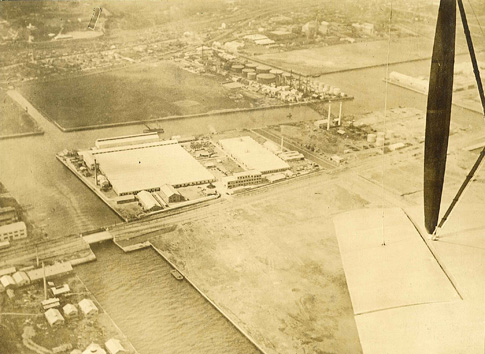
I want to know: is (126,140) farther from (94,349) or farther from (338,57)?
(338,57)

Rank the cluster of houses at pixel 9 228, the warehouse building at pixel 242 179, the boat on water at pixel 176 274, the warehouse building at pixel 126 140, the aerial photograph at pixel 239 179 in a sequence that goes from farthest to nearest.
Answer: the warehouse building at pixel 126 140 < the warehouse building at pixel 242 179 < the cluster of houses at pixel 9 228 < the boat on water at pixel 176 274 < the aerial photograph at pixel 239 179

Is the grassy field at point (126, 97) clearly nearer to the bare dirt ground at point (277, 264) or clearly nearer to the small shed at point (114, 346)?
the bare dirt ground at point (277, 264)

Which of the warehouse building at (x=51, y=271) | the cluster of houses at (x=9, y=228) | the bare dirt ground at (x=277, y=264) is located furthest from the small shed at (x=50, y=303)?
the bare dirt ground at (x=277, y=264)

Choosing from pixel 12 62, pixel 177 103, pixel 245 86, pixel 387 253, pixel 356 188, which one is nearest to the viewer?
pixel 387 253

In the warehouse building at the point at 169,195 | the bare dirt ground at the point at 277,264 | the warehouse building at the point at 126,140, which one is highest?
the warehouse building at the point at 126,140

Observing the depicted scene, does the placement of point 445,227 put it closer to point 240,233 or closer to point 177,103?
point 240,233

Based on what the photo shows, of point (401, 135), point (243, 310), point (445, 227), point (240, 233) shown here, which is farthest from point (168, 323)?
point (401, 135)

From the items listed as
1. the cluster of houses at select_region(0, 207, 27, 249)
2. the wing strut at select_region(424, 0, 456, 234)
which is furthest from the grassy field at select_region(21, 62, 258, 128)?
the wing strut at select_region(424, 0, 456, 234)
